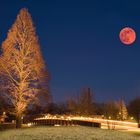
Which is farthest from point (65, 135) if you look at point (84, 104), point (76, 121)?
point (84, 104)

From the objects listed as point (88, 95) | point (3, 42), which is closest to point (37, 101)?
point (3, 42)

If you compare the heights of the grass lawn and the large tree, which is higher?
the large tree

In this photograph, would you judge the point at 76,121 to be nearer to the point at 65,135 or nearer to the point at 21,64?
the point at 21,64

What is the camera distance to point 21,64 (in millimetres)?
31469

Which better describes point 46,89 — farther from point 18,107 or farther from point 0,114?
point 0,114

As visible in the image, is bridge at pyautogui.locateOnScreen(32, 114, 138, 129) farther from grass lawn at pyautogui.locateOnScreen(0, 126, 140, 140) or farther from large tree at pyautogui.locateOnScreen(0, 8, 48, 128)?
grass lawn at pyautogui.locateOnScreen(0, 126, 140, 140)

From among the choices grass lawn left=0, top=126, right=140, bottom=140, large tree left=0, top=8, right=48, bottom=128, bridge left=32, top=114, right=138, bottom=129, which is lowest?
grass lawn left=0, top=126, right=140, bottom=140

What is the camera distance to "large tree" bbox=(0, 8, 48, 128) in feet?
103

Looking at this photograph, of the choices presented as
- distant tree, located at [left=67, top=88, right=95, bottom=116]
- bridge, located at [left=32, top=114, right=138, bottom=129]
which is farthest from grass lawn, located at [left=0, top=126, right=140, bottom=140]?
distant tree, located at [left=67, top=88, right=95, bottom=116]

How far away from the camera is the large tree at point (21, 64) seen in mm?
31531

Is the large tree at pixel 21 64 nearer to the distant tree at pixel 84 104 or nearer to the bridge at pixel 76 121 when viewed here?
the bridge at pixel 76 121

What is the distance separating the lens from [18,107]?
31.6 meters

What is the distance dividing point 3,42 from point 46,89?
6.51 meters

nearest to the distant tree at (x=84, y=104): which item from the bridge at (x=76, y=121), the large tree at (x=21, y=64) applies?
the bridge at (x=76, y=121)
